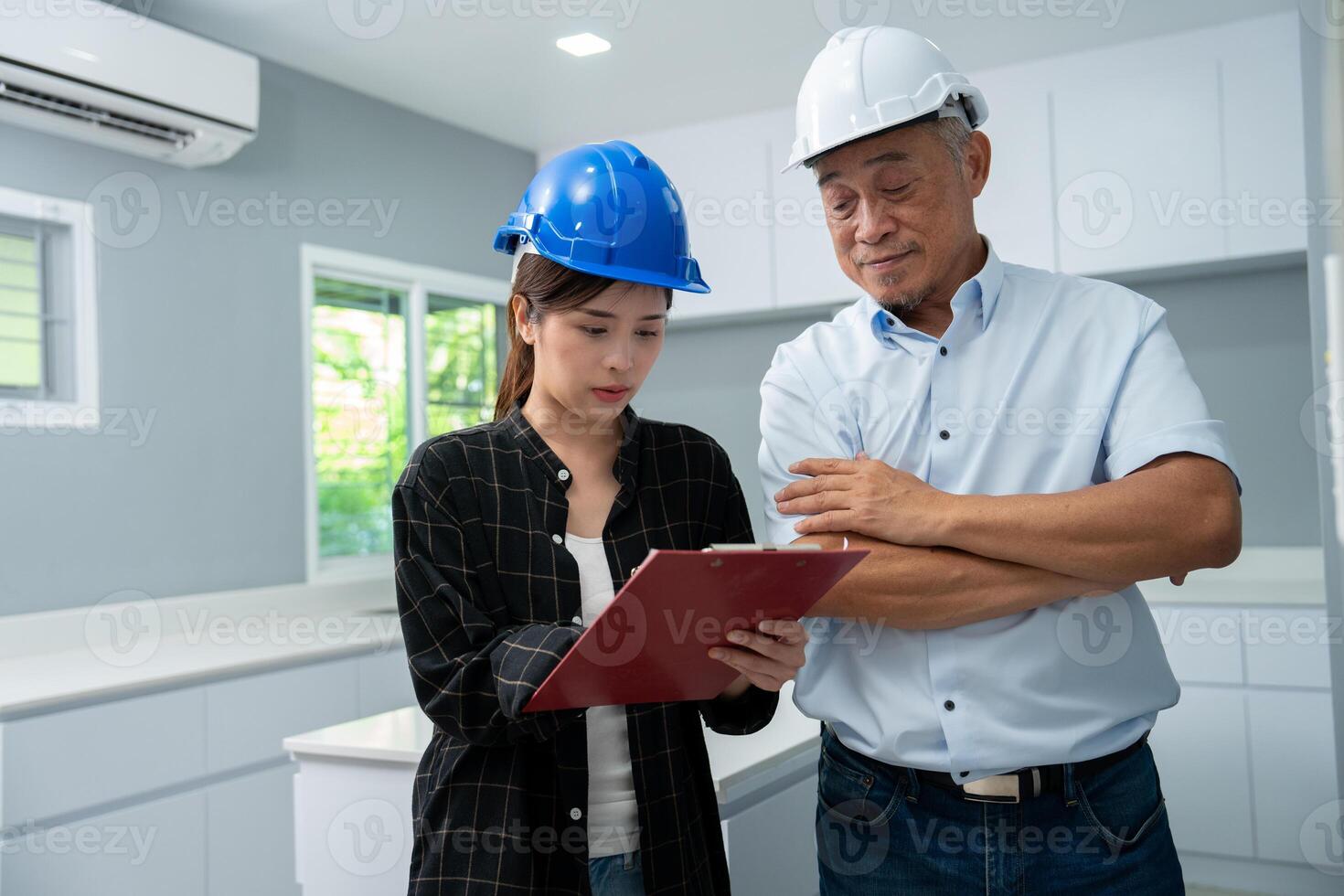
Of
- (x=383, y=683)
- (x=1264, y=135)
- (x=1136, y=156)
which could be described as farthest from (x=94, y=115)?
(x=1264, y=135)

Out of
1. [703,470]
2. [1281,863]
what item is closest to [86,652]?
[703,470]

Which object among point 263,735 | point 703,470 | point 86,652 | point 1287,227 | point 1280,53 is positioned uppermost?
point 1280,53

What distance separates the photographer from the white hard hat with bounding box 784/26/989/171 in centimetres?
119

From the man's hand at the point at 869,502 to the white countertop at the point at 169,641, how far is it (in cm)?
211

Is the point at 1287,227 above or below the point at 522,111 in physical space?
below

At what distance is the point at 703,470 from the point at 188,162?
277 cm

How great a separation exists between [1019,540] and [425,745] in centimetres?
99

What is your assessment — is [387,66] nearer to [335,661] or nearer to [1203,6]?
[335,661]

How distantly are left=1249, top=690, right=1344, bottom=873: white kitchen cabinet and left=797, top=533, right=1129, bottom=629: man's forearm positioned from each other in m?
2.69

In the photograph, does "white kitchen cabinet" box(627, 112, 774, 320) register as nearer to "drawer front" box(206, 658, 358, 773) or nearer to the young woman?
"drawer front" box(206, 658, 358, 773)

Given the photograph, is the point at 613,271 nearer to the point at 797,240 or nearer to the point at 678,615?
the point at 678,615

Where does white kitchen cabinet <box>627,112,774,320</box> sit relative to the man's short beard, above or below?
above

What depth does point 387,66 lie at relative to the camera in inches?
156

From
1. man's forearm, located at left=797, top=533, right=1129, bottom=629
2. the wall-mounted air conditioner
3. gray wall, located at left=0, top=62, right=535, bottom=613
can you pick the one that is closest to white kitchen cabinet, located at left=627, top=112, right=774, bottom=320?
gray wall, located at left=0, top=62, right=535, bottom=613
